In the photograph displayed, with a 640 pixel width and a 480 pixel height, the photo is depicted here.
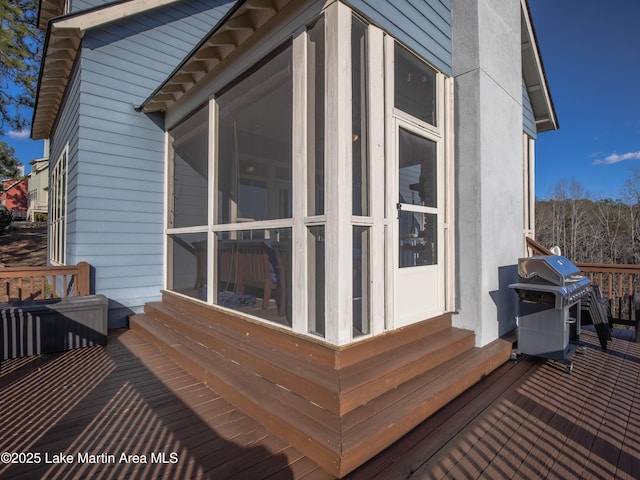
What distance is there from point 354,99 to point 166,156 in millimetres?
3987

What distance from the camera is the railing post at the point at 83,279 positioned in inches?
169

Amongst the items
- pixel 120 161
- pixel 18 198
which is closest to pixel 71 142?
pixel 120 161

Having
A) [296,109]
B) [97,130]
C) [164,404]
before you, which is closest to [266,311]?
[164,404]

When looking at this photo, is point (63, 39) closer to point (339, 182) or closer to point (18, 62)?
point (339, 182)

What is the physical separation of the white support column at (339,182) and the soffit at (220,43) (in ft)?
2.27

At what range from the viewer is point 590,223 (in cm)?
2434

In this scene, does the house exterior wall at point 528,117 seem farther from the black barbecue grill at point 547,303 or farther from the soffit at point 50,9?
the soffit at point 50,9

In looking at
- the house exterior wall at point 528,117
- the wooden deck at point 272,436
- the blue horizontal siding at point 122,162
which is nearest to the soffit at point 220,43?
the blue horizontal siding at point 122,162

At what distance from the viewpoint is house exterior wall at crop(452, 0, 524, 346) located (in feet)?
10.4

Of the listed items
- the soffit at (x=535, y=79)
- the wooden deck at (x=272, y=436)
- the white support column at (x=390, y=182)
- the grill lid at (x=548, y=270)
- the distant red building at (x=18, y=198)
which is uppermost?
the distant red building at (x=18, y=198)

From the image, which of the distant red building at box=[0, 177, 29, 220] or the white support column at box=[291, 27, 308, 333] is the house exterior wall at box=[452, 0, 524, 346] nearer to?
the white support column at box=[291, 27, 308, 333]

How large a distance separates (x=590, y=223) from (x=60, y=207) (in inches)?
1242

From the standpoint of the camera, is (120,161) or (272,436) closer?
(272,436)

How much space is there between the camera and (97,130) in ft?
15.4
